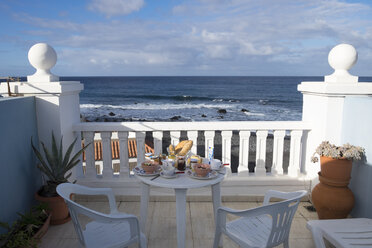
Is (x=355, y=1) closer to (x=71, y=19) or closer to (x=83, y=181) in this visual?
(x=83, y=181)

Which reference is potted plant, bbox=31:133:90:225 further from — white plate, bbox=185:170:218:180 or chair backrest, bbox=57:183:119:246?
white plate, bbox=185:170:218:180

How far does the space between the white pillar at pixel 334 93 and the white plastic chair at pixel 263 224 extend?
1500 millimetres

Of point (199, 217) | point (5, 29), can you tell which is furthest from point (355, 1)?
point (5, 29)

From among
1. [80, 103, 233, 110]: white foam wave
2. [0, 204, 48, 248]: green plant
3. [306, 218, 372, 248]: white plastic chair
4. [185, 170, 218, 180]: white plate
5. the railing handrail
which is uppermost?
the railing handrail

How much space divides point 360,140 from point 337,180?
46 centimetres

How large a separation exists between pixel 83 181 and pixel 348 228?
2708 millimetres

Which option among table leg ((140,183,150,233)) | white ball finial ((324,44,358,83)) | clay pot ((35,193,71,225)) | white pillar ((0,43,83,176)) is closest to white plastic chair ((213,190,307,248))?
table leg ((140,183,150,233))

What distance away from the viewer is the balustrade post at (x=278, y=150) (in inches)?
128

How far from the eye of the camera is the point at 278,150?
3.30 metres

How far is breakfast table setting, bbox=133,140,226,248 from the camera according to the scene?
6.45 feet

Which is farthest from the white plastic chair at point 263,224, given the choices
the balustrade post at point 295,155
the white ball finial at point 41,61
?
the white ball finial at point 41,61

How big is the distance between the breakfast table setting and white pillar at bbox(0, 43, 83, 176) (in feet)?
3.93

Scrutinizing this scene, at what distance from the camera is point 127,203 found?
3.22 meters

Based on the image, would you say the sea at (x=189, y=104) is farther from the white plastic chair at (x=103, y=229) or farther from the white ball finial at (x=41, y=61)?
the white plastic chair at (x=103, y=229)
